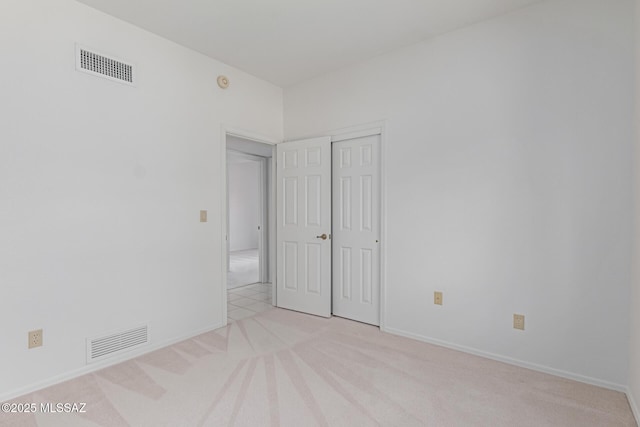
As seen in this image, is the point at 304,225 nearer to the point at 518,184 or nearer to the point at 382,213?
the point at 382,213

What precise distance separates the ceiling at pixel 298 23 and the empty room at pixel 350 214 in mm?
23

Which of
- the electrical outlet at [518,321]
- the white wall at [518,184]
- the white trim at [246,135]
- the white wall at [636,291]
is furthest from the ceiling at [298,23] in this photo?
the electrical outlet at [518,321]

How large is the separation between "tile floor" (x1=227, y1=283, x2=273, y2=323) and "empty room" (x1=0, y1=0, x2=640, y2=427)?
35 cm

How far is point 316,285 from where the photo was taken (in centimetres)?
370

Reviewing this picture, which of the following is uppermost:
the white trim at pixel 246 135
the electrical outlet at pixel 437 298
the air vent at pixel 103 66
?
the air vent at pixel 103 66

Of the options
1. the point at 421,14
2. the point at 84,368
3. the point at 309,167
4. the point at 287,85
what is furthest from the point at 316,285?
the point at 421,14

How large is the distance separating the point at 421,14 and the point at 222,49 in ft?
5.92

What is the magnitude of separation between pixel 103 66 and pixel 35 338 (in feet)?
6.59

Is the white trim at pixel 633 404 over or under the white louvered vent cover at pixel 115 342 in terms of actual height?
under

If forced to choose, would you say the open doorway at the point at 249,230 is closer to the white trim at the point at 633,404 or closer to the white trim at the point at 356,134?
the white trim at the point at 356,134

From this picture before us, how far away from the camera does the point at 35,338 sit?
220 centimetres

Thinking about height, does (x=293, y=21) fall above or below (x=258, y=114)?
above

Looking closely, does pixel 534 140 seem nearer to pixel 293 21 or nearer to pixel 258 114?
pixel 293 21

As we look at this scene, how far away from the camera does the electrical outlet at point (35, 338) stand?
7.17 feet
